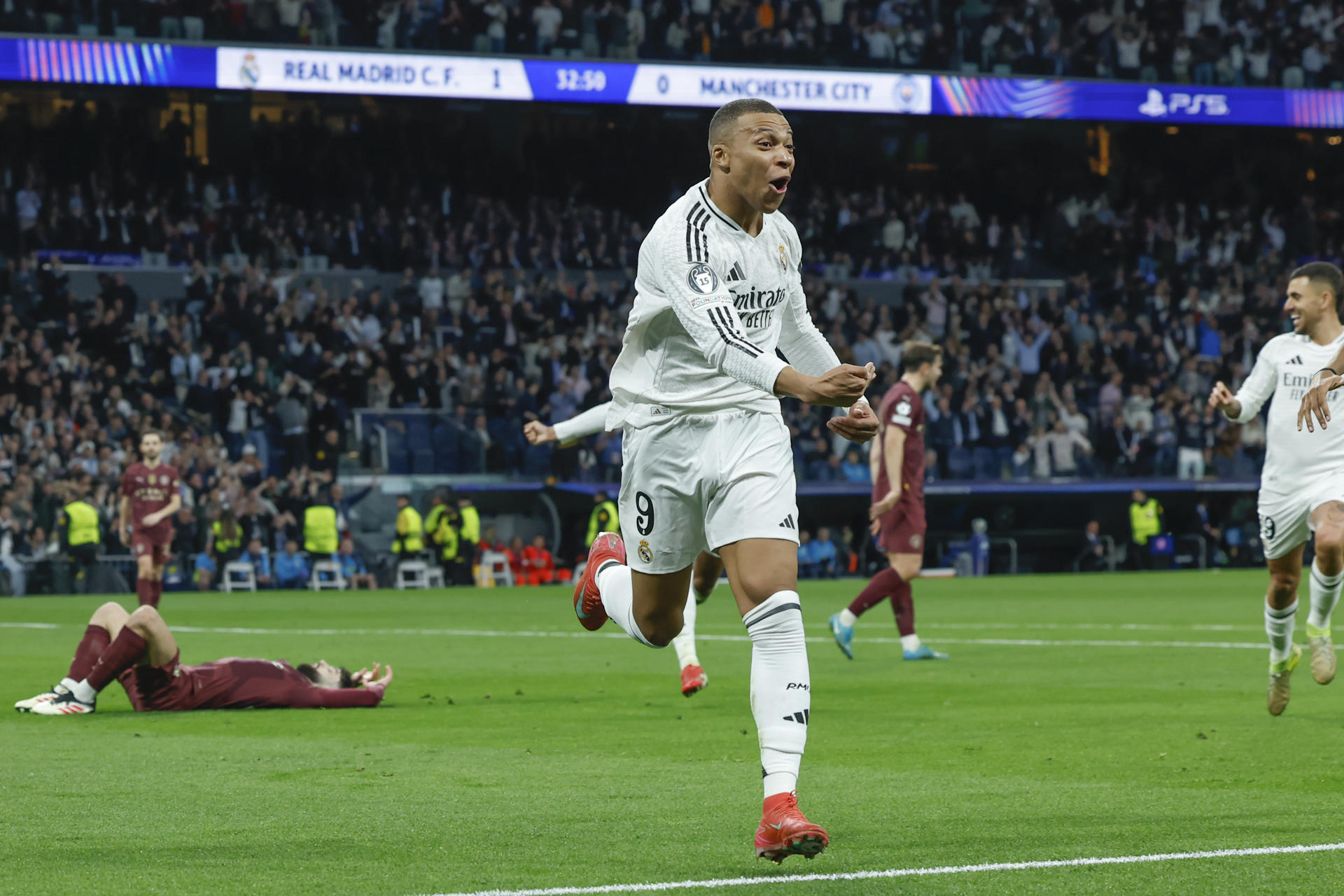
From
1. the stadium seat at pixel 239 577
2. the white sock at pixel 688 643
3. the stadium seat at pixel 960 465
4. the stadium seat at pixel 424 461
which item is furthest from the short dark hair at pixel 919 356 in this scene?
the stadium seat at pixel 960 465

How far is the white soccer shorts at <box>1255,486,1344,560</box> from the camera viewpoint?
1004 cm

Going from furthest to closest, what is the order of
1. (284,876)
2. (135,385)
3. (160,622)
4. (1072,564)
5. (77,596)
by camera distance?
1. (1072,564)
2. (135,385)
3. (77,596)
4. (160,622)
5. (284,876)

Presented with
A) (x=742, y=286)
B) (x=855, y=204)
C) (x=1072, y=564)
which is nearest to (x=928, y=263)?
(x=855, y=204)

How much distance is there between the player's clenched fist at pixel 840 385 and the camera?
5410 mm

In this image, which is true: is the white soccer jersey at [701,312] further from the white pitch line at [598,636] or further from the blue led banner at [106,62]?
the blue led banner at [106,62]

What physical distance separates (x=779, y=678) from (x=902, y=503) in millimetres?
8651

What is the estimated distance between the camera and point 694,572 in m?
8.81

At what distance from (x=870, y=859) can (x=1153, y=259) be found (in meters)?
39.0

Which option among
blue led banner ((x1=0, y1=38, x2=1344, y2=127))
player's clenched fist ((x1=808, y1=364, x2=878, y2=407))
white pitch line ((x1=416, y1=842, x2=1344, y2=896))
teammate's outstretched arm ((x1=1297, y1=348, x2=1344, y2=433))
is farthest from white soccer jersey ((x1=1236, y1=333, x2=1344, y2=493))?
blue led banner ((x1=0, y1=38, x2=1344, y2=127))

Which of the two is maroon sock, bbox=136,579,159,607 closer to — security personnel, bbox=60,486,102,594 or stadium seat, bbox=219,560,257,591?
security personnel, bbox=60,486,102,594

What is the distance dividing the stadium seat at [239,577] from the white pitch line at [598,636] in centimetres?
797

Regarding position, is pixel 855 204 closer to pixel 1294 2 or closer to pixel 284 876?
pixel 1294 2

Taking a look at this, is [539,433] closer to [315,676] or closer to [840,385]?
[315,676]

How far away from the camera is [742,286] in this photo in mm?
6215
